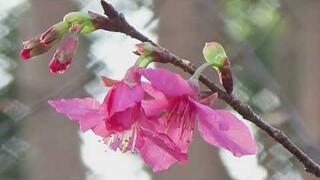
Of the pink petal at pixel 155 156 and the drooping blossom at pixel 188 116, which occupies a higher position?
the drooping blossom at pixel 188 116

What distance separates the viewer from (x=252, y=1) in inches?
124

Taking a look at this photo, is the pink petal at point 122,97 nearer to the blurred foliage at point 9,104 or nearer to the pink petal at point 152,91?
the pink petal at point 152,91

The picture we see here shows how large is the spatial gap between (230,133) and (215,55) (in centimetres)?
9

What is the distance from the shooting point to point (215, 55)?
96cm

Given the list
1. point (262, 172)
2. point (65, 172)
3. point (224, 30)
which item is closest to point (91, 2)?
point (224, 30)

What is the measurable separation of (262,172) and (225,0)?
2.18 feet

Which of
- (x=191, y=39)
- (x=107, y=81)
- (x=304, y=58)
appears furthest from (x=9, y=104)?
(x=107, y=81)

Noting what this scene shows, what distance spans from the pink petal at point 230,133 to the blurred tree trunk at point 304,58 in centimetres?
189

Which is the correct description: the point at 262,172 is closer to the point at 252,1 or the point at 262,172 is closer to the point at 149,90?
the point at 252,1

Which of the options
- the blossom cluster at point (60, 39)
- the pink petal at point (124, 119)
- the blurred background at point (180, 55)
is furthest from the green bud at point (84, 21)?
the blurred background at point (180, 55)

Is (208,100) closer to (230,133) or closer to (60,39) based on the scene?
(230,133)

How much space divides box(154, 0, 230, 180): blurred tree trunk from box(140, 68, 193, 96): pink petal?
1.85 m

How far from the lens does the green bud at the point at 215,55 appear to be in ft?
3.12

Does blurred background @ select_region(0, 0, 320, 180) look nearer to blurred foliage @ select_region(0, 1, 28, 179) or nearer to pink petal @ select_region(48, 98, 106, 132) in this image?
blurred foliage @ select_region(0, 1, 28, 179)
